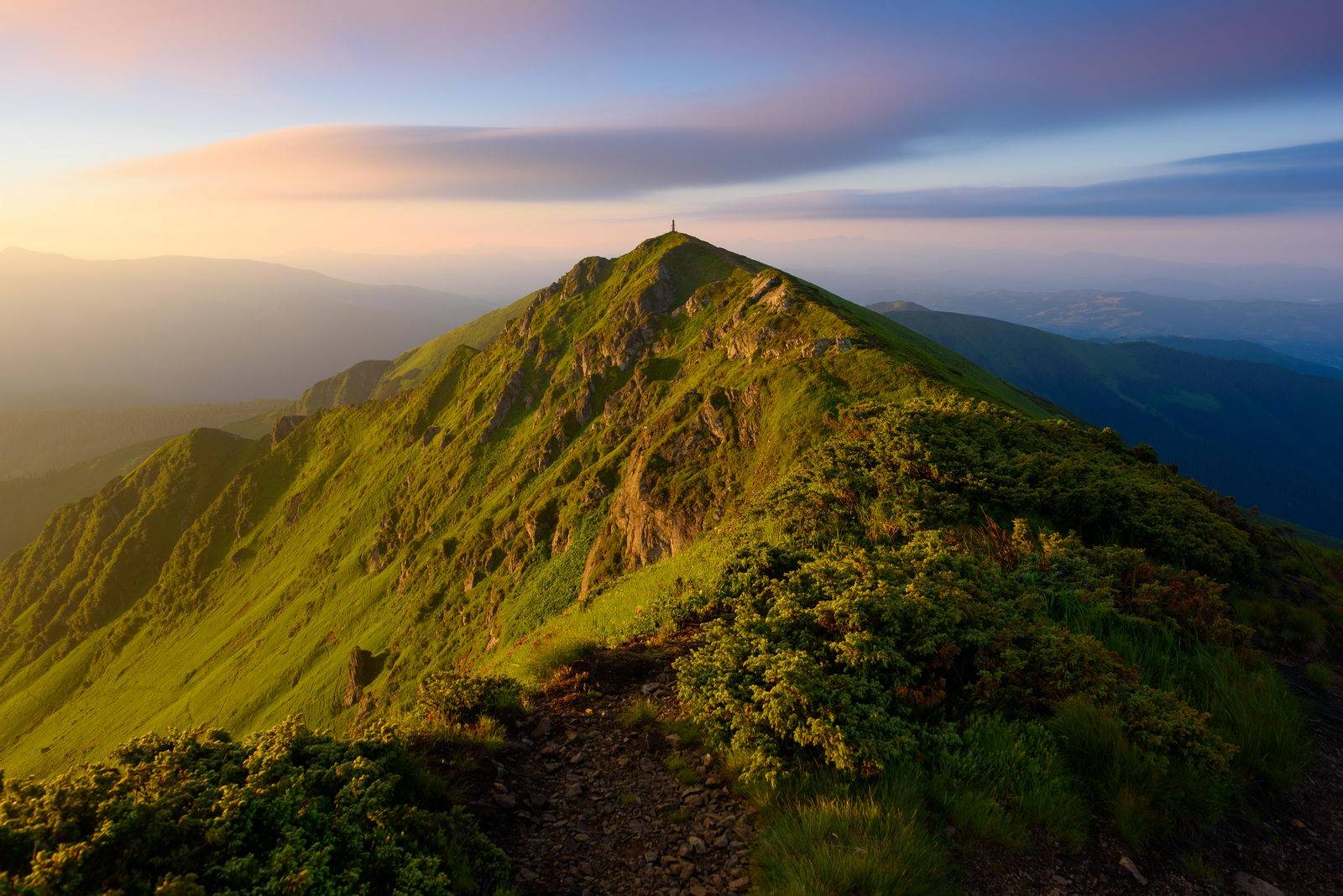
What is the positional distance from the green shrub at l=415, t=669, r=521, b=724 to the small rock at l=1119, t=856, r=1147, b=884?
902 cm

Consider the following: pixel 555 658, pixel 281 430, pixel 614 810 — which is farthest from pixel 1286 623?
pixel 281 430

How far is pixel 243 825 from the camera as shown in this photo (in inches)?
232

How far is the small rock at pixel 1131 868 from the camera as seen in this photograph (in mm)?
6859

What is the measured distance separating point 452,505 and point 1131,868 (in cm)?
9623

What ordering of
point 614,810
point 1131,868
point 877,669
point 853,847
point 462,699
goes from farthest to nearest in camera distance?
point 462,699
point 877,669
point 614,810
point 1131,868
point 853,847

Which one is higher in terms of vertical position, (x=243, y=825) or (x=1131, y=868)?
(x=243, y=825)

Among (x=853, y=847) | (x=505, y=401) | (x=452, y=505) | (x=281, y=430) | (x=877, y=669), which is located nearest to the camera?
(x=853, y=847)

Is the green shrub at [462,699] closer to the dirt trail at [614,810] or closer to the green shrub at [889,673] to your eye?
the dirt trail at [614,810]

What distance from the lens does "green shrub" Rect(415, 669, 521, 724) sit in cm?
980

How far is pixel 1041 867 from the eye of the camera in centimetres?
683

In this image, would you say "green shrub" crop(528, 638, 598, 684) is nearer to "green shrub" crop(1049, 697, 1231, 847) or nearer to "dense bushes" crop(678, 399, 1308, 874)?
"dense bushes" crop(678, 399, 1308, 874)

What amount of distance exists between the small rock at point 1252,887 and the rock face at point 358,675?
81615 mm

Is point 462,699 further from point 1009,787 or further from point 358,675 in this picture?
point 358,675

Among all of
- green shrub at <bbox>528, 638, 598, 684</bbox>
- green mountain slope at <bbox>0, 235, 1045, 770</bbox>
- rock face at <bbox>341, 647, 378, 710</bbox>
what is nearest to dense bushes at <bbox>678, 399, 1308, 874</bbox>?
green shrub at <bbox>528, 638, 598, 684</bbox>
